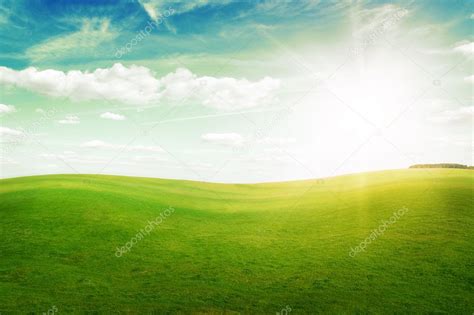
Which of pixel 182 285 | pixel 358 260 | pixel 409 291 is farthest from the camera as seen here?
pixel 358 260

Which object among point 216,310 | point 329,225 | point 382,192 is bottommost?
point 216,310

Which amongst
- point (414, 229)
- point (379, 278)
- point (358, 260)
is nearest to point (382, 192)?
point (414, 229)

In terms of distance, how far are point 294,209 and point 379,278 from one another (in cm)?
1943

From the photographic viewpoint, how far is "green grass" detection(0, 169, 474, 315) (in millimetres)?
18500

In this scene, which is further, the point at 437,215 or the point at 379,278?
the point at 437,215

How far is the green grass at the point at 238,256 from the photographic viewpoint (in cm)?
1850

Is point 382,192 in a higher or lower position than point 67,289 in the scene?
higher

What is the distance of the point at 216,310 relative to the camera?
17.5 meters

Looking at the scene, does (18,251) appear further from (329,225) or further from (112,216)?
(329,225)

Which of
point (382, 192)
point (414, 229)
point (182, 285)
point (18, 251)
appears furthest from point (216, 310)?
point (382, 192)

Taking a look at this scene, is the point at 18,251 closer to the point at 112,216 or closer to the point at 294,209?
the point at 112,216

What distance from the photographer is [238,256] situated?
83.3 ft

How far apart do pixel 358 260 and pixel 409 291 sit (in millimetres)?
4717

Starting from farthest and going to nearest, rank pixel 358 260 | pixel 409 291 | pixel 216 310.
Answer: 1. pixel 358 260
2. pixel 409 291
3. pixel 216 310
